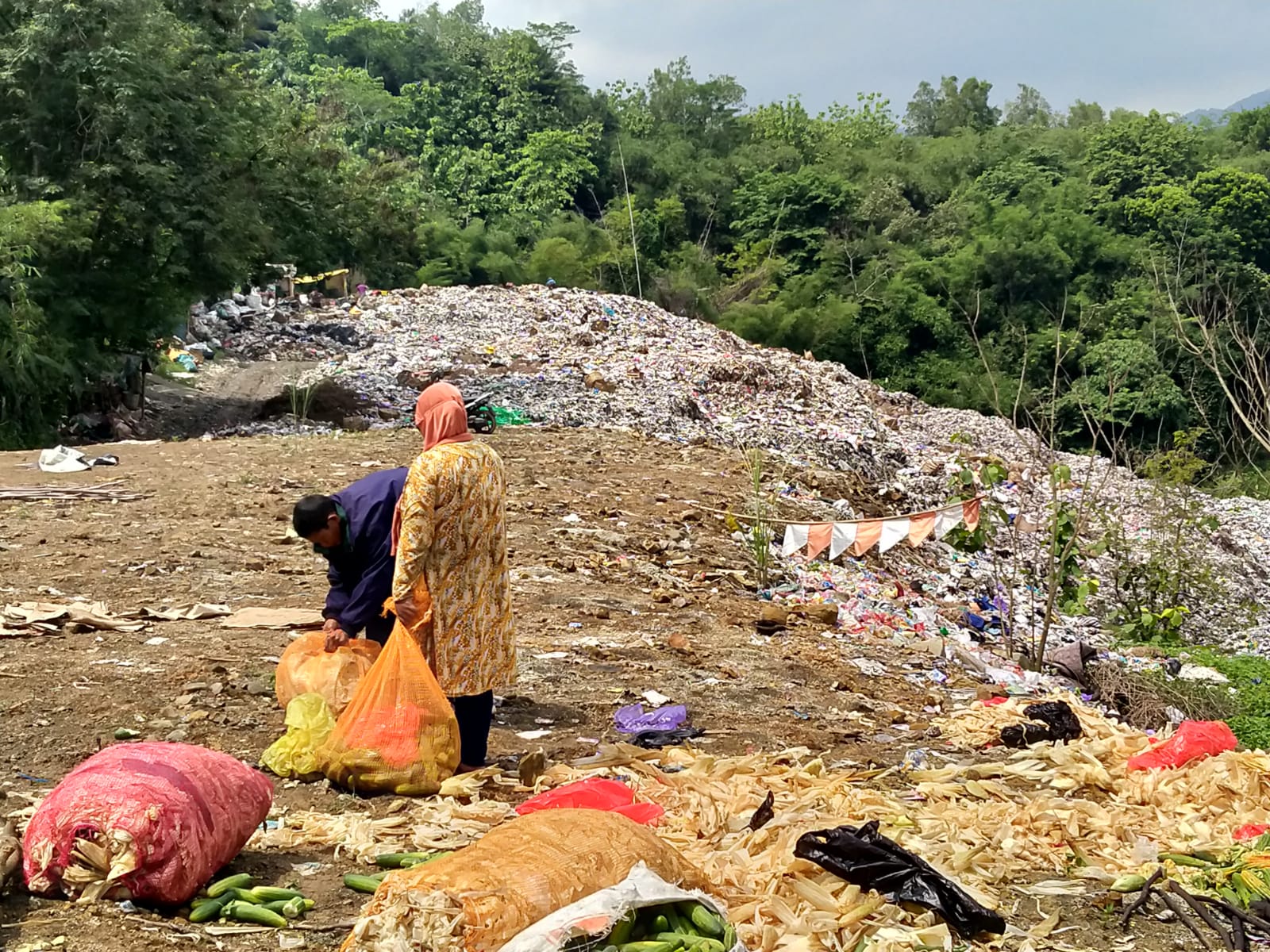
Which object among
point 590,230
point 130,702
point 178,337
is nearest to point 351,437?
point 130,702

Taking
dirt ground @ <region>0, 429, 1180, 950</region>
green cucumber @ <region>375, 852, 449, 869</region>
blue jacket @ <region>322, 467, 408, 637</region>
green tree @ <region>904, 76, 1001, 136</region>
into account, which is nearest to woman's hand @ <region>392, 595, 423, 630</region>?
blue jacket @ <region>322, 467, 408, 637</region>

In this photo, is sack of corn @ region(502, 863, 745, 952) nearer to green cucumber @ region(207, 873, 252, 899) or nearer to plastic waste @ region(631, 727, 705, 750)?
green cucumber @ region(207, 873, 252, 899)

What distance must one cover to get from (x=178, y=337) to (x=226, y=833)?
707 inches

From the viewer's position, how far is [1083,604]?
10391 millimetres

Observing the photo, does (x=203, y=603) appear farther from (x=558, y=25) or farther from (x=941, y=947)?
(x=558, y=25)

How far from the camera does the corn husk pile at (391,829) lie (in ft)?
9.87

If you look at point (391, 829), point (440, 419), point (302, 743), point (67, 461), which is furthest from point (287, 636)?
point (67, 461)

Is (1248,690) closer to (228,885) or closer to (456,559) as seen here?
(456,559)

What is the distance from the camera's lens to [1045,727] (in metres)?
4.72

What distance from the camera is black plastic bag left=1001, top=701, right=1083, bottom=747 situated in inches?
184

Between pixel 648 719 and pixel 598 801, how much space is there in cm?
151

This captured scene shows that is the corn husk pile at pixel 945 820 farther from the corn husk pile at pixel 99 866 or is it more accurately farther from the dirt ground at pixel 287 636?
the corn husk pile at pixel 99 866

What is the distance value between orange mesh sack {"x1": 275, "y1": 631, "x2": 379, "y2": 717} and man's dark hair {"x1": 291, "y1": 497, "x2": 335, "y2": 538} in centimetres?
40

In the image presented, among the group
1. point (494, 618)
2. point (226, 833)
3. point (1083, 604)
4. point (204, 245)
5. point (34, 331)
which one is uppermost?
point (204, 245)
